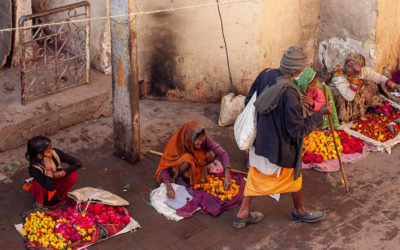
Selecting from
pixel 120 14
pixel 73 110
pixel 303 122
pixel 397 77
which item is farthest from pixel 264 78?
pixel 397 77

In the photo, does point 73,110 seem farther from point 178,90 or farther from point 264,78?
point 264,78

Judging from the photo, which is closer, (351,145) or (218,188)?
(218,188)

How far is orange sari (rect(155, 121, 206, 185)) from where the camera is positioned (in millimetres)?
6148

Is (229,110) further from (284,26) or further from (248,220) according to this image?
(248,220)

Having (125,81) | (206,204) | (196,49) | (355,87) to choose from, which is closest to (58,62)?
(125,81)

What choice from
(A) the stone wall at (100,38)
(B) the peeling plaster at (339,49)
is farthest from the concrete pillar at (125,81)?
(B) the peeling plaster at (339,49)

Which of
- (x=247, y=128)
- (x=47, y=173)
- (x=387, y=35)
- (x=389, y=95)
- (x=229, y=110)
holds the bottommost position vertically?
(x=47, y=173)

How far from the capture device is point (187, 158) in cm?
616

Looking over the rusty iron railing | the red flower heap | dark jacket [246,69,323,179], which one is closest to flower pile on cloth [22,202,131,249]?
dark jacket [246,69,323,179]

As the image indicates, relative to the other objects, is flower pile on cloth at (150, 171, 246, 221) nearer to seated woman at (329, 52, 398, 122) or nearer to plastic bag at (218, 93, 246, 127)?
plastic bag at (218, 93, 246, 127)

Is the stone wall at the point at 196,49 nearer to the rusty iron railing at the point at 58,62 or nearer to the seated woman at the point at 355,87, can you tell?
the rusty iron railing at the point at 58,62

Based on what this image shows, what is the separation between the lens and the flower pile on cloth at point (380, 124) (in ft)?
24.9

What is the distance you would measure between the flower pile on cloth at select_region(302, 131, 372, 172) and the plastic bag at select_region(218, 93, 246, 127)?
116 centimetres

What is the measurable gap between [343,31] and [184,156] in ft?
12.6
